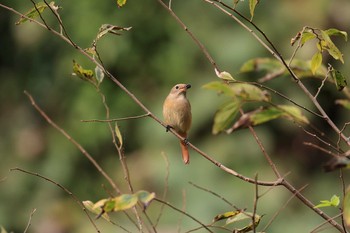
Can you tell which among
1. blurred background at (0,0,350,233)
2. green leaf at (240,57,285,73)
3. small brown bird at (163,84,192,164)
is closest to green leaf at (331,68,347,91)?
green leaf at (240,57,285,73)

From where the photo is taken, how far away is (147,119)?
6211 millimetres

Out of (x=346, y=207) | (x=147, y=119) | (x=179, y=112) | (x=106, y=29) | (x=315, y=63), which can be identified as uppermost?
A: (x=106, y=29)

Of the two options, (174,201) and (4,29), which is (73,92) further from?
(174,201)

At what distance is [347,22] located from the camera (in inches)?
231

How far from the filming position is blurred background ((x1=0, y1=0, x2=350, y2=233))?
18.8ft

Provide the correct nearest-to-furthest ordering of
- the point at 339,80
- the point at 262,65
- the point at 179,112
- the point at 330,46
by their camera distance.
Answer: the point at 330,46, the point at 339,80, the point at 262,65, the point at 179,112

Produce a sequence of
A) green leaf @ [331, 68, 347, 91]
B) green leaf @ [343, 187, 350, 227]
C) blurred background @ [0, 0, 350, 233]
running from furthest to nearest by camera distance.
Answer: blurred background @ [0, 0, 350, 233], green leaf @ [331, 68, 347, 91], green leaf @ [343, 187, 350, 227]

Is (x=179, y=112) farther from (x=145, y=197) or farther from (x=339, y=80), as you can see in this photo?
(x=145, y=197)

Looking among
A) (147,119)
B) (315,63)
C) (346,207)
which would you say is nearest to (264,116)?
(346,207)

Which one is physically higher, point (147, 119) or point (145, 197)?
point (145, 197)

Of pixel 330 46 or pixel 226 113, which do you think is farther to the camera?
pixel 330 46

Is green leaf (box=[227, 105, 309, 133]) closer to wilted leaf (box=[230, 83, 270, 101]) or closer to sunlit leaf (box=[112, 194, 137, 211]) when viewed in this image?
wilted leaf (box=[230, 83, 270, 101])

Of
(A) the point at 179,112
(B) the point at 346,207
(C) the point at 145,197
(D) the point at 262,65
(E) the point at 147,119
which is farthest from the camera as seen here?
(E) the point at 147,119

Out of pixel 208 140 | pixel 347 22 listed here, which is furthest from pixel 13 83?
pixel 347 22
